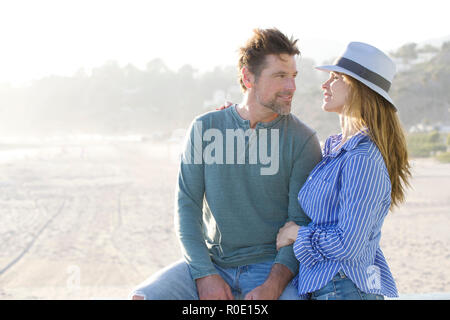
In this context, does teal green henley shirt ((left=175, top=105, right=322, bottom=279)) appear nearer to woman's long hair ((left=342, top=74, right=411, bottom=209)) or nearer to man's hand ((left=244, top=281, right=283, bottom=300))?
man's hand ((left=244, top=281, right=283, bottom=300))

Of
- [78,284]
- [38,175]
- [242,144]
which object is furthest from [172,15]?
[242,144]

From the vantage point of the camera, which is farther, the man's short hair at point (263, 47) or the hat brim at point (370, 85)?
the man's short hair at point (263, 47)

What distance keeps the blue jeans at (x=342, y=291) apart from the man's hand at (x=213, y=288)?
351mm

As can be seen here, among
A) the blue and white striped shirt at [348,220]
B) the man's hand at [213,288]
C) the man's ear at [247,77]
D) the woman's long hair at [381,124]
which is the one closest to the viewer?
the blue and white striped shirt at [348,220]

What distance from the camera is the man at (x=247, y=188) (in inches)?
66.5

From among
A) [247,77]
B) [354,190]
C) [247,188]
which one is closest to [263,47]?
[247,77]

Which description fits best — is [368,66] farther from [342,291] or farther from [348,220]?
[342,291]

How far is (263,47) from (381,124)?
0.61 meters

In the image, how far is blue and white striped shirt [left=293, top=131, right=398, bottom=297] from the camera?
1.41m

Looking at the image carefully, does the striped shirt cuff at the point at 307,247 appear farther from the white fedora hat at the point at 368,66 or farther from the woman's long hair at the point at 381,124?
the white fedora hat at the point at 368,66

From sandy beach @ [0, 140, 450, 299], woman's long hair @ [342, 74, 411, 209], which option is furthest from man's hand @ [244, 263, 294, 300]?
sandy beach @ [0, 140, 450, 299]

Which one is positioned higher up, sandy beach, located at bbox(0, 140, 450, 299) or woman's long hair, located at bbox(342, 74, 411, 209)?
woman's long hair, located at bbox(342, 74, 411, 209)

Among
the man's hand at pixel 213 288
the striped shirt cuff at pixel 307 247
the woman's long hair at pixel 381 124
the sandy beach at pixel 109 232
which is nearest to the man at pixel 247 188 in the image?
the man's hand at pixel 213 288

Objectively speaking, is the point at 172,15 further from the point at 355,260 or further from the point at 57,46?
the point at 355,260
